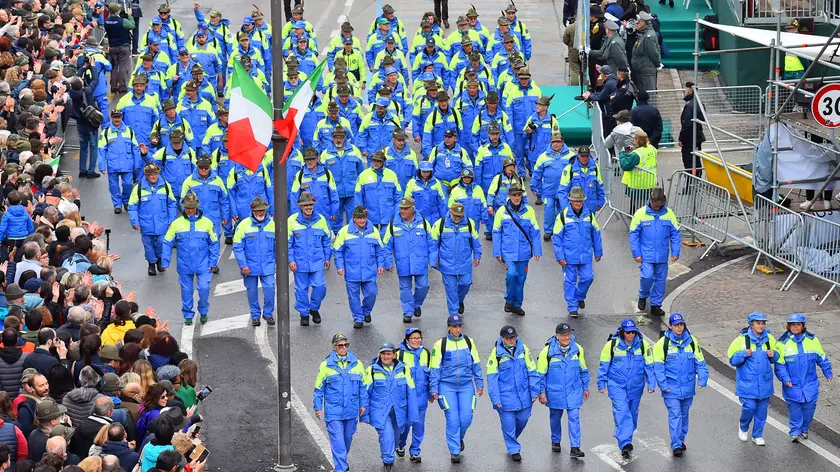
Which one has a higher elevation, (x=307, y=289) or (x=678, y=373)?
(x=307, y=289)

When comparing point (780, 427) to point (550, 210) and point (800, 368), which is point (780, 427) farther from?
point (550, 210)

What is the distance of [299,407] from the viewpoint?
58.3 feet

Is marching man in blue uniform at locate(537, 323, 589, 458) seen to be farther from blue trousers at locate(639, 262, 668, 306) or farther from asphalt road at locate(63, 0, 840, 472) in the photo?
blue trousers at locate(639, 262, 668, 306)

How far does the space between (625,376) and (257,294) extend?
558 cm

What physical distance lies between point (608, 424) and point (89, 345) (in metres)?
6.10

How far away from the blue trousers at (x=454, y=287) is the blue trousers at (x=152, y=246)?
4.27 metres

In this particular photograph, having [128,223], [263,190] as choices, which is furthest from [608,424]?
[128,223]

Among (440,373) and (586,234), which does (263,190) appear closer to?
(586,234)

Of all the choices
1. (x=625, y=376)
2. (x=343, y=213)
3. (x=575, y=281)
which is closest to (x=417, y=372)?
(x=625, y=376)

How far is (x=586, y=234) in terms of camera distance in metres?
20.6

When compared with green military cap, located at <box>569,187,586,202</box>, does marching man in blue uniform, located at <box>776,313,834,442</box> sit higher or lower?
lower

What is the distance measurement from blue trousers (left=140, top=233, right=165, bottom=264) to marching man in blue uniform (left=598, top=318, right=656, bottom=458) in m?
7.73

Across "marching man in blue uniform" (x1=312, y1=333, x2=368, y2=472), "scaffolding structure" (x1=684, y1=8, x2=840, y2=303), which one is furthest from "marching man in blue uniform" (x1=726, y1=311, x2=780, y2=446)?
"marching man in blue uniform" (x1=312, y1=333, x2=368, y2=472)

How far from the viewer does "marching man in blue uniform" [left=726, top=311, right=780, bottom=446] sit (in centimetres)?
1689
